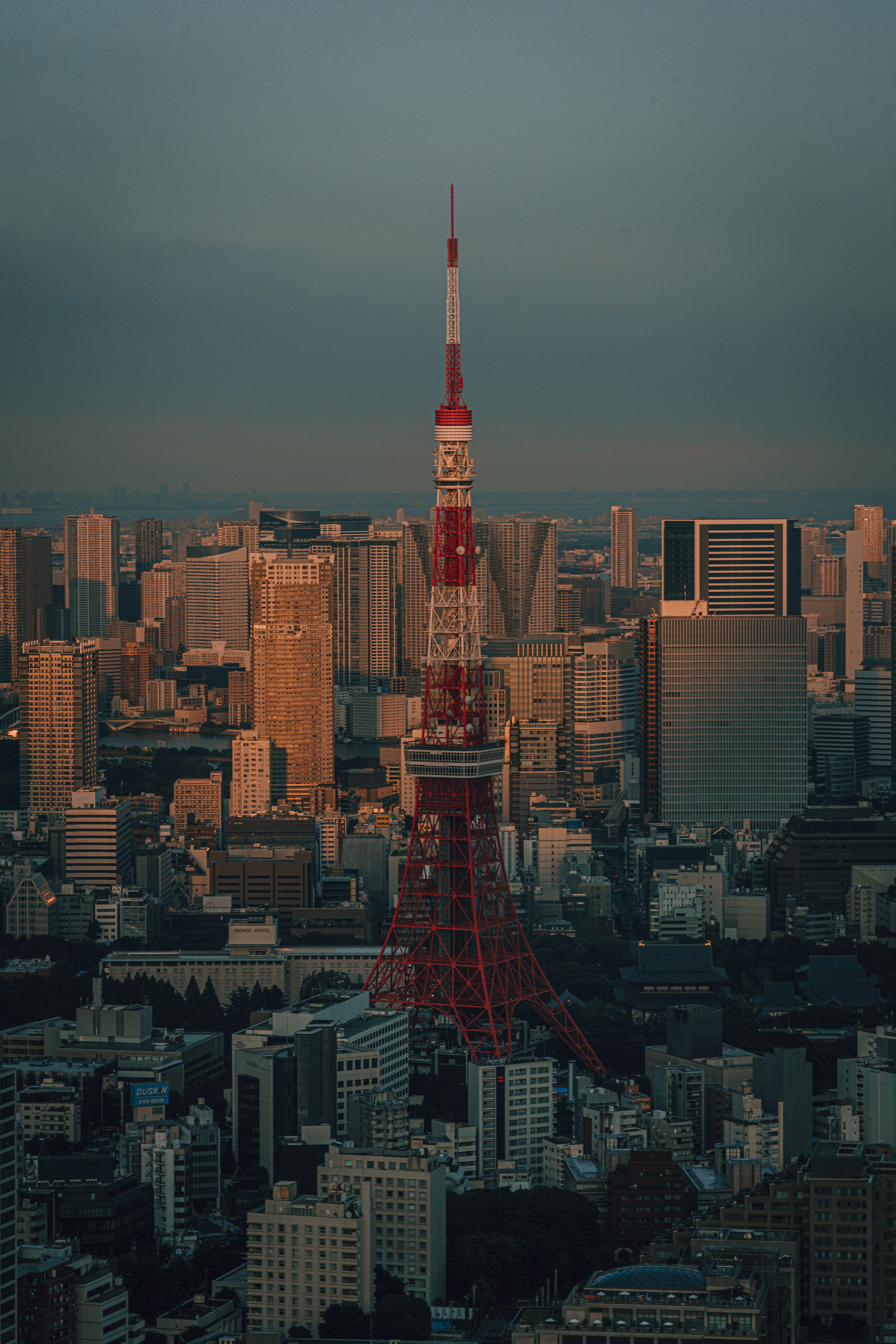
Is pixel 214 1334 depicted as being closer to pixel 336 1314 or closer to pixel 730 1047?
pixel 336 1314

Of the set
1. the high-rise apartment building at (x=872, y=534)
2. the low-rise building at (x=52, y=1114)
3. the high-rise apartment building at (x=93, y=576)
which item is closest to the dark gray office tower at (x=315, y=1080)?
the low-rise building at (x=52, y=1114)

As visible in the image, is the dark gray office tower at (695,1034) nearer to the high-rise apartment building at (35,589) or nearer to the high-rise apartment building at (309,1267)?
the high-rise apartment building at (309,1267)

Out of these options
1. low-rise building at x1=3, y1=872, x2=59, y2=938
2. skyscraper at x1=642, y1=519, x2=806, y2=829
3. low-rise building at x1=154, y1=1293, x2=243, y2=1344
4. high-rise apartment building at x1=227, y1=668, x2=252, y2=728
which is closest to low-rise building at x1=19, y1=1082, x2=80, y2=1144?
low-rise building at x1=154, y1=1293, x2=243, y2=1344

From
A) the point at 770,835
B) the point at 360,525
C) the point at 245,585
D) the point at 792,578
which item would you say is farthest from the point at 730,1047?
the point at 245,585

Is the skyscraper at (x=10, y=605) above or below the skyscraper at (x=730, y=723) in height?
above

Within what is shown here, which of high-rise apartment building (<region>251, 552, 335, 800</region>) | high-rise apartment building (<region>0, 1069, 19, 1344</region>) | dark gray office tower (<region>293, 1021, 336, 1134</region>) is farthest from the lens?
high-rise apartment building (<region>251, 552, 335, 800</region>)

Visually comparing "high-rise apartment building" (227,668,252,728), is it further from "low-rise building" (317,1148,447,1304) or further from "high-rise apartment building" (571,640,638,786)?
"low-rise building" (317,1148,447,1304)

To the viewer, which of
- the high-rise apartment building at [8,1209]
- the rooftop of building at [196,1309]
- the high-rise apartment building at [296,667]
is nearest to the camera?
the high-rise apartment building at [8,1209]
